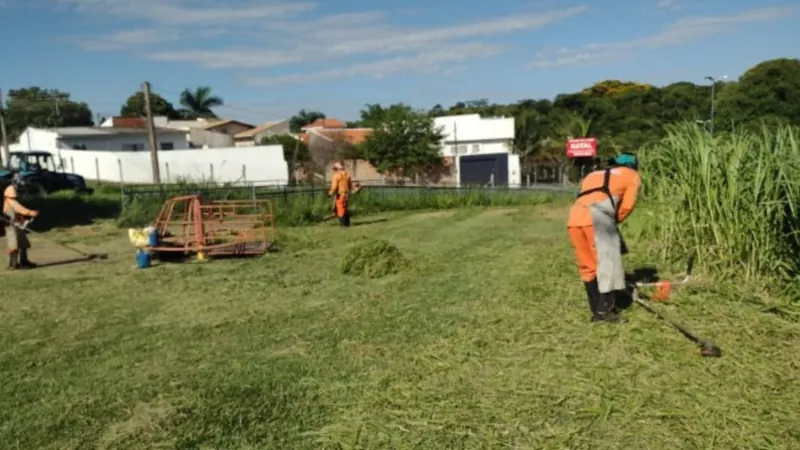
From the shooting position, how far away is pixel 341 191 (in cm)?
1465

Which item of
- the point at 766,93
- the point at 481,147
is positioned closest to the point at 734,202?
the point at 766,93

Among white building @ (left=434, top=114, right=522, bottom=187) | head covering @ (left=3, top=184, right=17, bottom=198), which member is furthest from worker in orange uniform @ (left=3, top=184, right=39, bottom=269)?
white building @ (left=434, top=114, right=522, bottom=187)

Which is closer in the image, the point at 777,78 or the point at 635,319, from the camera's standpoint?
the point at 635,319

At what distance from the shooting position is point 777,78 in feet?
145

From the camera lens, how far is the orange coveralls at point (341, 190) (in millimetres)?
14352

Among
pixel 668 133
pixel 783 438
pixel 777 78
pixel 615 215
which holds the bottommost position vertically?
pixel 783 438

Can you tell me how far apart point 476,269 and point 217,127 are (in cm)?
6213

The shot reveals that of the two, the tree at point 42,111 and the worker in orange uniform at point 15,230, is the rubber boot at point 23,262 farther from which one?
the tree at point 42,111

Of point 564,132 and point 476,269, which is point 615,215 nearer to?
point 476,269

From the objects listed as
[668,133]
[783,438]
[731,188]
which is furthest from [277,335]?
[668,133]

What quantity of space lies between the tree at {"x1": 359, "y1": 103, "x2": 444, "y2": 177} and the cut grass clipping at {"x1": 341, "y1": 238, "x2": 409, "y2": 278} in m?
35.7

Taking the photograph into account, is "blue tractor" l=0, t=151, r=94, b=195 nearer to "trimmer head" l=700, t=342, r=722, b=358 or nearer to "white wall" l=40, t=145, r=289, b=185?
"white wall" l=40, t=145, r=289, b=185

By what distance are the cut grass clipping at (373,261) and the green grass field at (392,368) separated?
0.29 m

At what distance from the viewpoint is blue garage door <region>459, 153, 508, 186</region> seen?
150ft
